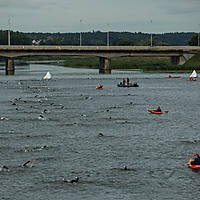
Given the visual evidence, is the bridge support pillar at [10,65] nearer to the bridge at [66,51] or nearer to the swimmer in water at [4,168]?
the bridge at [66,51]

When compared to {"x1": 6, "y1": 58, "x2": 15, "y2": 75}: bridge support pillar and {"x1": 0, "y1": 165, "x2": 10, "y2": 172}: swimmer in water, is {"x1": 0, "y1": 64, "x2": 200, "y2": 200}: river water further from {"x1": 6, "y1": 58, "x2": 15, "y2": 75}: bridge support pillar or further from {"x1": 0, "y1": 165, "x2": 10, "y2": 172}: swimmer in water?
{"x1": 6, "y1": 58, "x2": 15, "y2": 75}: bridge support pillar

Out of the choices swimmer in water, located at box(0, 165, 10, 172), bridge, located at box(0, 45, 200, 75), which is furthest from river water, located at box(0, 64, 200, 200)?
bridge, located at box(0, 45, 200, 75)

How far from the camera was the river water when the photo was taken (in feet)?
124

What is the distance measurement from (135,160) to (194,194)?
33.7 feet

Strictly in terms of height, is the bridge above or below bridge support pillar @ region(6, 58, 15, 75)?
above

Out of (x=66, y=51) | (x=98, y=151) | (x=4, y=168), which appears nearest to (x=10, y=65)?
(x=66, y=51)


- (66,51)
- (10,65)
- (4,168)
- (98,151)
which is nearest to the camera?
(4,168)

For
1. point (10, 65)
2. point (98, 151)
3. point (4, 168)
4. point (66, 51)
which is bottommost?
point (4, 168)

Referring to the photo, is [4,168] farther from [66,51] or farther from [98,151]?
[66,51]

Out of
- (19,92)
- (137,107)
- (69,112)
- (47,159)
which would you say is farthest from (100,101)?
(47,159)

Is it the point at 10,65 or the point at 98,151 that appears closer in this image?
the point at 98,151

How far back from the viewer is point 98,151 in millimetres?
49906

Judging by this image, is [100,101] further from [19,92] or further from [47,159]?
[47,159]

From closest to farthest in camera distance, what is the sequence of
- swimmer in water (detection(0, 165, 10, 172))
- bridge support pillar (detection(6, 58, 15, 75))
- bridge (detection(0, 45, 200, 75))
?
swimmer in water (detection(0, 165, 10, 172)), bridge (detection(0, 45, 200, 75)), bridge support pillar (detection(6, 58, 15, 75))
